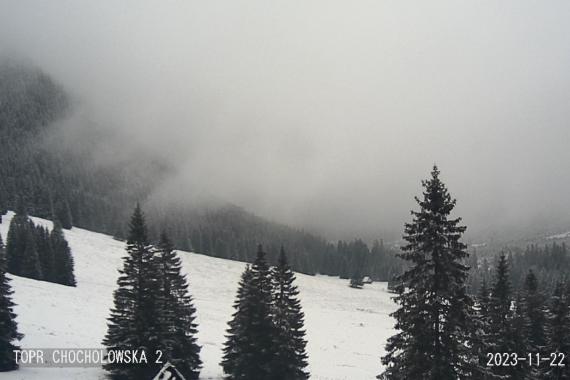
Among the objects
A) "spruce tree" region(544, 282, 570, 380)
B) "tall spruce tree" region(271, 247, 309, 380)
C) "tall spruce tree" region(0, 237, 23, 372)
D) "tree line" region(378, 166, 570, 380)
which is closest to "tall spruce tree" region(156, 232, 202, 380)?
"tall spruce tree" region(271, 247, 309, 380)

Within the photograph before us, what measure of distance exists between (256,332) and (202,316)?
3589cm

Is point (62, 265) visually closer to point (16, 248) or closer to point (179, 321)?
point (16, 248)

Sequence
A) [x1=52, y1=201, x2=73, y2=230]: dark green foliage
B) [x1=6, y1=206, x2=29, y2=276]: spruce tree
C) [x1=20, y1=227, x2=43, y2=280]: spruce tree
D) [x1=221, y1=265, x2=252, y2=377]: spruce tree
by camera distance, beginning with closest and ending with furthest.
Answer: [x1=221, y1=265, x2=252, y2=377]: spruce tree → [x1=20, y1=227, x2=43, y2=280]: spruce tree → [x1=6, y1=206, x2=29, y2=276]: spruce tree → [x1=52, y1=201, x2=73, y2=230]: dark green foliage

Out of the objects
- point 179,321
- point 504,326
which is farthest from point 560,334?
point 179,321

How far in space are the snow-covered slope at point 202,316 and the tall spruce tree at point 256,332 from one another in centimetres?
656

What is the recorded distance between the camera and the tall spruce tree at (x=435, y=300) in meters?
15.5

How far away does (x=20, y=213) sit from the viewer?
87375mm

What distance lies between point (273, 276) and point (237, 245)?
13327cm

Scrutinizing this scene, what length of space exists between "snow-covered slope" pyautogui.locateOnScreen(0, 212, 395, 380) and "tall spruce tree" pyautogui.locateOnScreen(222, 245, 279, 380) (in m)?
6.56

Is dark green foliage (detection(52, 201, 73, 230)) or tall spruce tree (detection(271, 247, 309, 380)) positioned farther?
dark green foliage (detection(52, 201, 73, 230))

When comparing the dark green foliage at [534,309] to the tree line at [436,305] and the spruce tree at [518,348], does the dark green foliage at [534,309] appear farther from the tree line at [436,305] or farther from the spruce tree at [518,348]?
the tree line at [436,305]

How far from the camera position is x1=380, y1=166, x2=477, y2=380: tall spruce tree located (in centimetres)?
1550

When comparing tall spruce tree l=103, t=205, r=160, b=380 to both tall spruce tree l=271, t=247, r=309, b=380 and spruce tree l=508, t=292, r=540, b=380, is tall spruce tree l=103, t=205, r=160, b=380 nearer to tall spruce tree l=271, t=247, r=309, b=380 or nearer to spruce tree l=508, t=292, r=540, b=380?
tall spruce tree l=271, t=247, r=309, b=380

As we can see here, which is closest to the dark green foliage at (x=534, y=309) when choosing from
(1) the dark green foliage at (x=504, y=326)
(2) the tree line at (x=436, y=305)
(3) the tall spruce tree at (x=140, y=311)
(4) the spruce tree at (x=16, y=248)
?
(1) the dark green foliage at (x=504, y=326)
